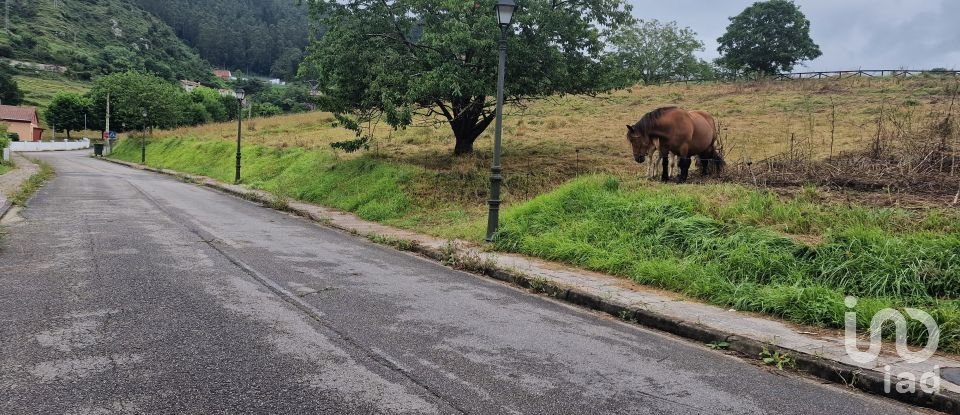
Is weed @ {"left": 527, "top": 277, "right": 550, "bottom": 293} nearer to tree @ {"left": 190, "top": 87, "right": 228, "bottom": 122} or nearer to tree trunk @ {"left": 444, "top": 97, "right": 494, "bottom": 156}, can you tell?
tree trunk @ {"left": 444, "top": 97, "right": 494, "bottom": 156}

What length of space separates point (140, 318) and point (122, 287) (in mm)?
1594

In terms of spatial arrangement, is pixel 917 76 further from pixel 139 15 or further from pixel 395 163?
pixel 139 15

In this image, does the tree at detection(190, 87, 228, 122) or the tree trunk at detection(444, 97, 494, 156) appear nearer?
the tree trunk at detection(444, 97, 494, 156)

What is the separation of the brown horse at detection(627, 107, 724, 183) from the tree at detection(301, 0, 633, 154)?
4605 millimetres

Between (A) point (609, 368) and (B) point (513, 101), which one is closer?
(A) point (609, 368)

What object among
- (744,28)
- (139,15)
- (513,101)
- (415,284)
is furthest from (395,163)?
(139,15)

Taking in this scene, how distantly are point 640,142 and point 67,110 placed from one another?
97407mm

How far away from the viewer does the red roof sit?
78.6 meters

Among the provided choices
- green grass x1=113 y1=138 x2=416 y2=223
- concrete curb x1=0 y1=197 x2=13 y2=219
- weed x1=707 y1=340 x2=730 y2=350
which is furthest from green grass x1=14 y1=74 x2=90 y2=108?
weed x1=707 y1=340 x2=730 y2=350

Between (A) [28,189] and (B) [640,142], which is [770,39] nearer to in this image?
(B) [640,142]

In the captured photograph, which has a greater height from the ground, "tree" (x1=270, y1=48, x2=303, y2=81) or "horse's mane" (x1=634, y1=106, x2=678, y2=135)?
"tree" (x1=270, y1=48, x2=303, y2=81)

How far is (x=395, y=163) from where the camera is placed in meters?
20.0

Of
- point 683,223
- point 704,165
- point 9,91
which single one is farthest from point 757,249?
point 9,91

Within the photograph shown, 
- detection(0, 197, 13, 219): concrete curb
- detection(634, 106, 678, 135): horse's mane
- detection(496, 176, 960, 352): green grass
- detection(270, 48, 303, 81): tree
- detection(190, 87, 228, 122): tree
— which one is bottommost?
detection(0, 197, 13, 219): concrete curb
